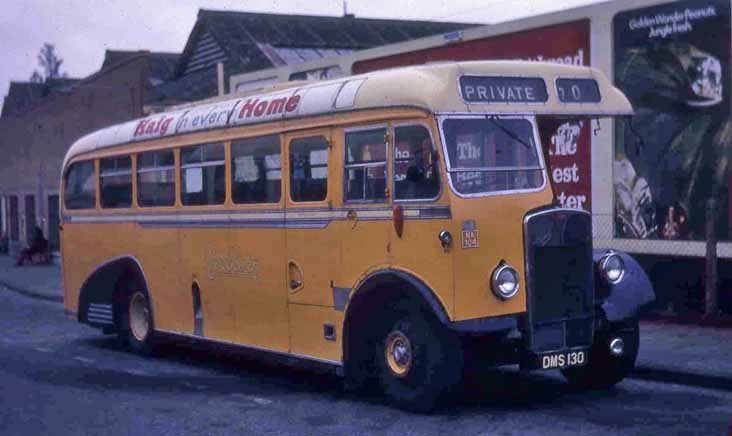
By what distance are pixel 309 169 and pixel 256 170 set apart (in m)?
1.00

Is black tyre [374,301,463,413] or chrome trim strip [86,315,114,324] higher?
black tyre [374,301,463,413]

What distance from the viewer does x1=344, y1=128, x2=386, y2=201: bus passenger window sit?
9297 mm

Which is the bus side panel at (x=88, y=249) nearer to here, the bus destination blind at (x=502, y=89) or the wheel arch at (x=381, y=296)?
the wheel arch at (x=381, y=296)

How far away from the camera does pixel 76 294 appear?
1524 centimetres

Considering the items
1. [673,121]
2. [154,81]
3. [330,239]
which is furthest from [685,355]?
[154,81]

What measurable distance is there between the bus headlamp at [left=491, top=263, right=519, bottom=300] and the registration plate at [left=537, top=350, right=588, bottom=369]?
1.95 feet

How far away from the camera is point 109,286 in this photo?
14.5 m

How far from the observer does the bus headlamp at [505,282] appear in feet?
28.6

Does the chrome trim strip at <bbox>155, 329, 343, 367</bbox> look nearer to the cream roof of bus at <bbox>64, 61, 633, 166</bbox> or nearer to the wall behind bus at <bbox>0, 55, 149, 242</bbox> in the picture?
the cream roof of bus at <bbox>64, 61, 633, 166</bbox>

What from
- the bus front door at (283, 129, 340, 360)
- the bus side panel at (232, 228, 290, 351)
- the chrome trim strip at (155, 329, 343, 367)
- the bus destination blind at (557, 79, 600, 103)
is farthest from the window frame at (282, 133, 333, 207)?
the bus destination blind at (557, 79, 600, 103)

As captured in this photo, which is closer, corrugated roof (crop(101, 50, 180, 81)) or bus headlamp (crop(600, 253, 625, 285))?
bus headlamp (crop(600, 253, 625, 285))

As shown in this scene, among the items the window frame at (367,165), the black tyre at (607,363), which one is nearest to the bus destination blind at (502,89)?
the window frame at (367,165)

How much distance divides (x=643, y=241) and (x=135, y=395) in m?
7.42

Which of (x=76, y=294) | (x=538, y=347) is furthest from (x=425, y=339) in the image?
(x=76, y=294)
